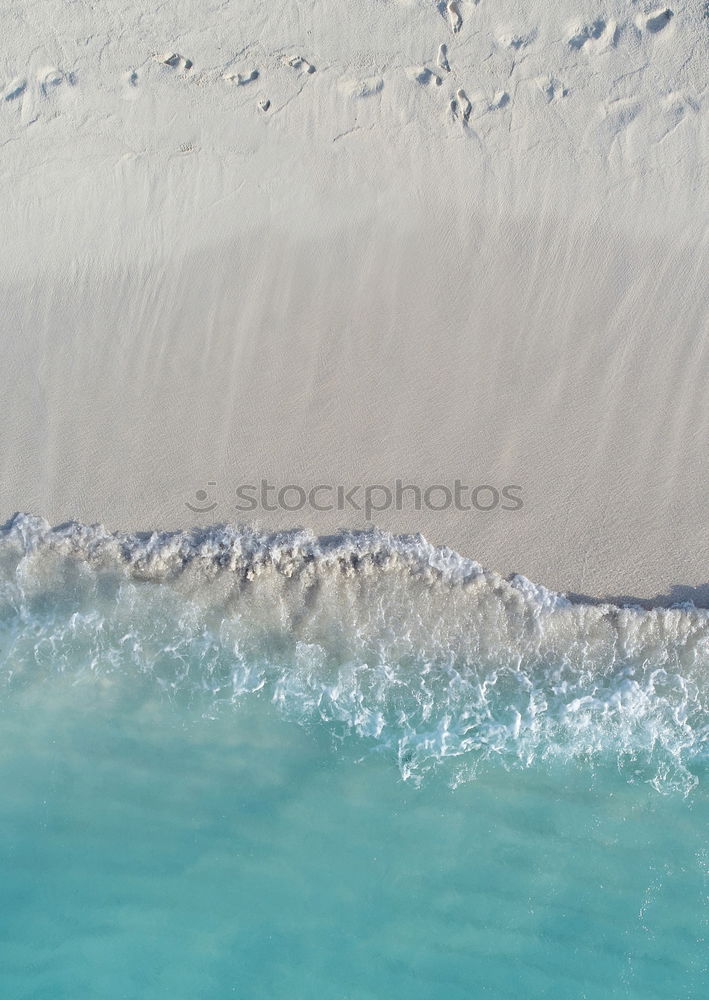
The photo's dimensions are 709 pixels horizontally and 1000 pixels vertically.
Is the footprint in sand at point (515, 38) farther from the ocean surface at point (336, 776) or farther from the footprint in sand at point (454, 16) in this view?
the ocean surface at point (336, 776)

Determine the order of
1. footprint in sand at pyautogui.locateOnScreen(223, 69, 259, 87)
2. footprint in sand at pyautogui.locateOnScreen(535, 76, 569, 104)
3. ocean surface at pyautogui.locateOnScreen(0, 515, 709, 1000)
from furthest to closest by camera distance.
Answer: footprint in sand at pyautogui.locateOnScreen(223, 69, 259, 87) < footprint in sand at pyautogui.locateOnScreen(535, 76, 569, 104) < ocean surface at pyautogui.locateOnScreen(0, 515, 709, 1000)

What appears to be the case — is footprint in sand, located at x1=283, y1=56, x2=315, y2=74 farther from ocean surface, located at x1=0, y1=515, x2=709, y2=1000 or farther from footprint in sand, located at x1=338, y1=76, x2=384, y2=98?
ocean surface, located at x1=0, y1=515, x2=709, y2=1000

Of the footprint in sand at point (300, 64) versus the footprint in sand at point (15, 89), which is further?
the footprint in sand at point (15, 89)

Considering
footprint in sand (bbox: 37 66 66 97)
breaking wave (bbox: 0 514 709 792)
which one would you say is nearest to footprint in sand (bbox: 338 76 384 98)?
footprint in sand (bbox: 37 66 66 97)

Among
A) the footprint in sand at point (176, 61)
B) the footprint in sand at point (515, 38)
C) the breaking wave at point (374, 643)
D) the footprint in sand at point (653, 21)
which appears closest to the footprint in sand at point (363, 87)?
the footprint in sand at point (515, 38)

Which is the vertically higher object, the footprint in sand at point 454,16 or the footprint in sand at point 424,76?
the footprint in sand at point 454,16

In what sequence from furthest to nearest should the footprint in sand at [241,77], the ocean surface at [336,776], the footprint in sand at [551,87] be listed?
the footprint in sand at [241,77], the footprint in sand at [551,87], the ocean surface at [336,776]
